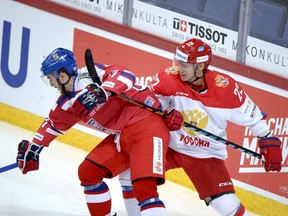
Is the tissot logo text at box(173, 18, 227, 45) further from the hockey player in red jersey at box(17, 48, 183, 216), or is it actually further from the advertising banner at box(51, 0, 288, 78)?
the hockey player in red jersey at box(17, 48, 183, 216)

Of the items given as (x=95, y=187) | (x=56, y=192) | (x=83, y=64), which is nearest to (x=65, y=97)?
(x=95, y=187)

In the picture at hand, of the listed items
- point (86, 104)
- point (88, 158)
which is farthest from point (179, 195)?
point (86, 104)

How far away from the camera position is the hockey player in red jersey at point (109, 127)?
5.55m

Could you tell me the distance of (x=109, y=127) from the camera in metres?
5.83

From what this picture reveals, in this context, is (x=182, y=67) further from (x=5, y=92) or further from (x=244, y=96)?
(x=5, y=92)

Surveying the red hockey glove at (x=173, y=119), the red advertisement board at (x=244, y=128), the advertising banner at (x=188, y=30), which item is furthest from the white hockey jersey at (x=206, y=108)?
the advertising banner at (x=188, y=30)

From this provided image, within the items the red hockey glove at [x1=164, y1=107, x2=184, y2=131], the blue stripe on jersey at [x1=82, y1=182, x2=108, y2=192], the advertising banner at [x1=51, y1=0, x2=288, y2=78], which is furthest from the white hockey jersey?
the advertising banner at [x1=51, y1=0, x2=288, y2=78]

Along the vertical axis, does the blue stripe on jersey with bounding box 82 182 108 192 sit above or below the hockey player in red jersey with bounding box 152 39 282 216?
below

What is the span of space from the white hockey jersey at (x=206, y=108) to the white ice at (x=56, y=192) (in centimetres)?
96

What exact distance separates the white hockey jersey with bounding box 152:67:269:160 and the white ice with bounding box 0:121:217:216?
Answer: 0.96m

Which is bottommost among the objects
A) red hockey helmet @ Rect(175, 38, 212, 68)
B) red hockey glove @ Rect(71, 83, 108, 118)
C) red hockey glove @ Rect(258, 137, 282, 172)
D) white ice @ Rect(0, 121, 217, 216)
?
white ice @ Rect(0, 121, 217, 216)

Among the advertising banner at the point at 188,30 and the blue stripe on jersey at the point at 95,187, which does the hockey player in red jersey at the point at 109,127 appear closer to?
the blue stripe on jersey at the point at 95,187

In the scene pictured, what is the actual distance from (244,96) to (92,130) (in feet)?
7.00

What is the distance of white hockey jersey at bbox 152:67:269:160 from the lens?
582 cm
